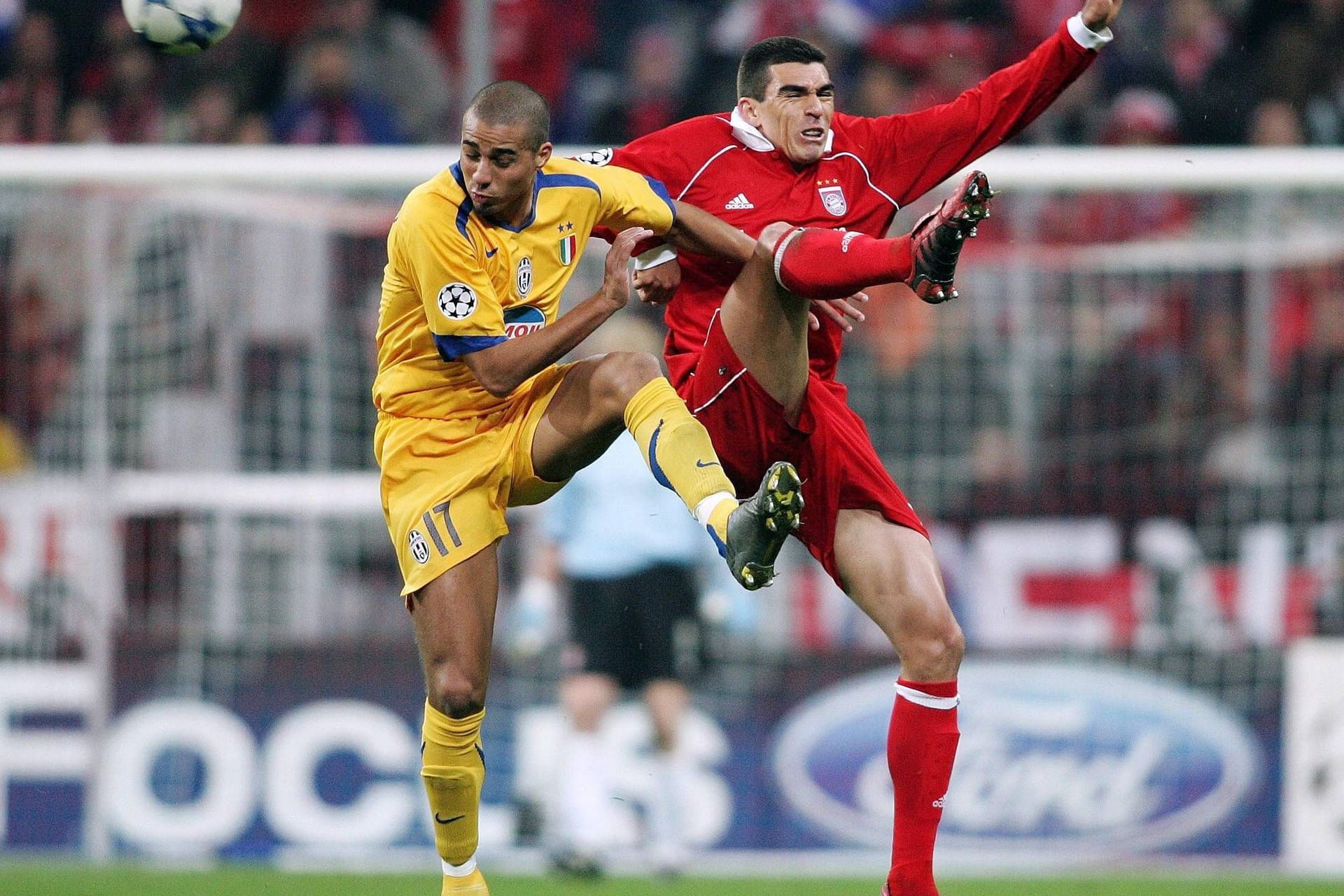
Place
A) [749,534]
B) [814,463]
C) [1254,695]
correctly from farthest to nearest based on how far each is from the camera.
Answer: [1254,695], [814,463], [749,534]

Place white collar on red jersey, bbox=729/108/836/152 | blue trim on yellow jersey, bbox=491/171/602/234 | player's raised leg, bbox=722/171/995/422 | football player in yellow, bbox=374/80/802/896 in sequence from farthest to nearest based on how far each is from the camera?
white collar on red jersey, bbox=729/108/836/152, blue trim on yellow jersey, bbox=491/171/602/234, football player in yellow, bbox=374/80/802/896, player's raised leg, bbox=722/171/995/422

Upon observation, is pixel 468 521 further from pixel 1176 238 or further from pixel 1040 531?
pixel 1176 238

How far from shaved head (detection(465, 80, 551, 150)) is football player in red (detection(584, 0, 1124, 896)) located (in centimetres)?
51

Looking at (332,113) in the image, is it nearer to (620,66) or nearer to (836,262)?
(620,66)

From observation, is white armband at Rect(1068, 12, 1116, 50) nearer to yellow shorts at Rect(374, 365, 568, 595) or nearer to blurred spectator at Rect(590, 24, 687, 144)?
yellow shorts at Rect(374, 365, 568, 595)

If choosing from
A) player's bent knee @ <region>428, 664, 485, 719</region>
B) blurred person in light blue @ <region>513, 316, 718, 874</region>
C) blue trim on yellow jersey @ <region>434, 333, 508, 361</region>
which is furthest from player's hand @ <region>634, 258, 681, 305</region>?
blurred person in light blue @ <region>513, 316, 718, 874</region>

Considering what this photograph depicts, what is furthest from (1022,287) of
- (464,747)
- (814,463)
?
(464,747)

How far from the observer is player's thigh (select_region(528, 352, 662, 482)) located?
550 cm

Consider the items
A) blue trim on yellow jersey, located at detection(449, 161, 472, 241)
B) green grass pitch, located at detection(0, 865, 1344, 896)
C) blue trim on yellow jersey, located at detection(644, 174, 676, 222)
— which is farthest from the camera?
green grass pitch, located at detection(0, 865, 1344, 896)

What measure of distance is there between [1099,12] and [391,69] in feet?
21.9

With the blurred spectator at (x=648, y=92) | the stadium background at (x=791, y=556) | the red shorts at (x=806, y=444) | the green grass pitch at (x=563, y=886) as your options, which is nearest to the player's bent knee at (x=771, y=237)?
the red shorts at (x=806, y=444)

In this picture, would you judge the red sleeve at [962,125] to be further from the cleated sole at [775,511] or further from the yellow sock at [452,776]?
the yellow sock at [452,776]

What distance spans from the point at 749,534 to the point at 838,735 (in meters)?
4.35

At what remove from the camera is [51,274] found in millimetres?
9328
